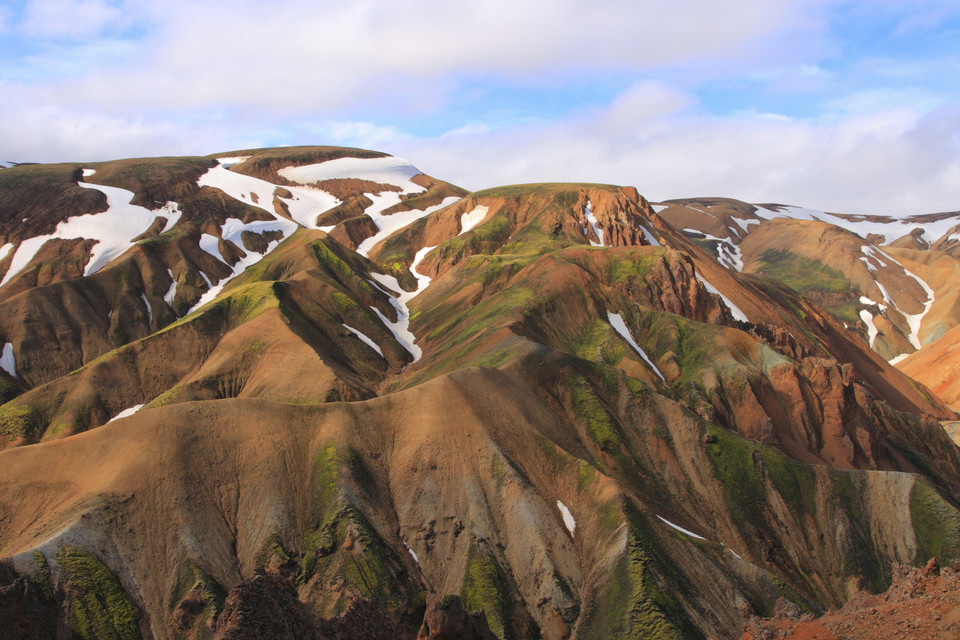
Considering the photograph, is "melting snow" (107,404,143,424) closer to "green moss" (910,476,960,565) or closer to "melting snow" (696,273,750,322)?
"melting snow" (696,273,750,322)

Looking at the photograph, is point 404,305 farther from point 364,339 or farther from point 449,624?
point 449,624

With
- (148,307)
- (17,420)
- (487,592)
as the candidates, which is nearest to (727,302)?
(487,592)

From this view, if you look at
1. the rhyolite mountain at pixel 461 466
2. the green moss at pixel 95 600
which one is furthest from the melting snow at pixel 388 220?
the green moss at pixel 95 600

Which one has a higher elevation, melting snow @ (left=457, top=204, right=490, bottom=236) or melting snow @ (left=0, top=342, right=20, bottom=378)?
melting snow @ (left=457, top=204, right=490, bottom=236)

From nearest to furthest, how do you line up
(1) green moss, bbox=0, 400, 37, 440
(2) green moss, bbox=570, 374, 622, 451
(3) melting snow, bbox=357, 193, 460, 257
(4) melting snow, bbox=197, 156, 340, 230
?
(2) green moss, bbox=570, 374, 622, 451 < (1) green moss, bbox=0, 400, 37, 440 < (3) melting snow, bbox=357, 193, 460, 257 < (4) melting snow, bbox=197, 156, 340, 230

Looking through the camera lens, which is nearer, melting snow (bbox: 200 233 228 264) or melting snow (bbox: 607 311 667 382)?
melting snow (bbox: 607 311 667 382)

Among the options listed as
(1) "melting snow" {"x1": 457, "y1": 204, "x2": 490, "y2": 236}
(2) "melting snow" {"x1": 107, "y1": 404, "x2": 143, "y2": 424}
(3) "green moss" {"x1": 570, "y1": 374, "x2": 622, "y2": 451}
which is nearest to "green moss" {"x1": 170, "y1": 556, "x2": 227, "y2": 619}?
(3) "green moss" {"x1": 570, "y1": 374, "x2": 622, "y2": 451}
